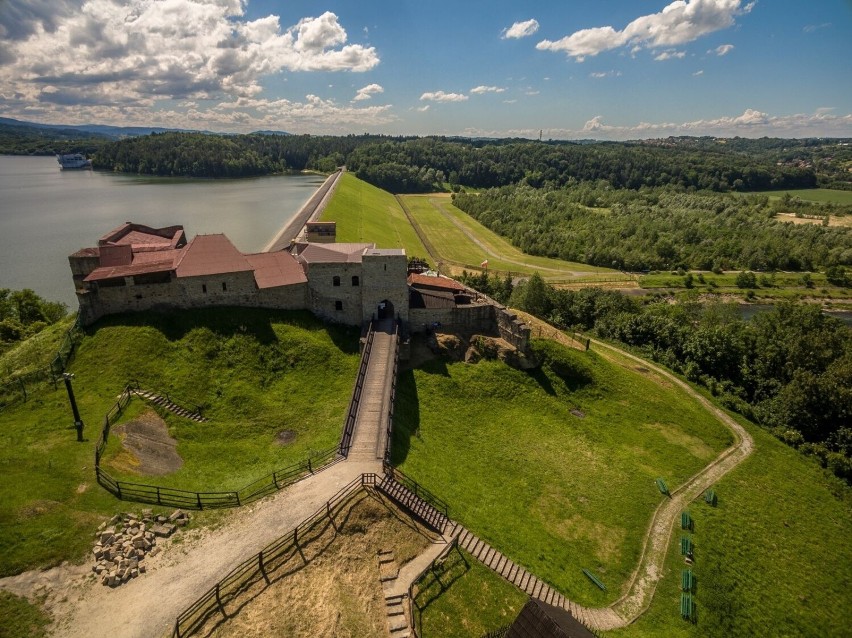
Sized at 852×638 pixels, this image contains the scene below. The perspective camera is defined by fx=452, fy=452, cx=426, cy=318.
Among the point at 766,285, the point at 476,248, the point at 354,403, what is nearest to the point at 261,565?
the point at 354,403

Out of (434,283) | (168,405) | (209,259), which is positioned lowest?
(168,405)

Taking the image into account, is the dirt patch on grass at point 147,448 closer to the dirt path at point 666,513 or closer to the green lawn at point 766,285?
the dirt path at point 666,513

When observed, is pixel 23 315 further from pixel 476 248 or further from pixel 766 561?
pixel 476 248

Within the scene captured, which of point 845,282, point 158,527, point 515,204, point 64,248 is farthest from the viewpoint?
point 515,204

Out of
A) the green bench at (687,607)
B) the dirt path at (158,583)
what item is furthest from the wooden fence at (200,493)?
the green bench at (687,607)

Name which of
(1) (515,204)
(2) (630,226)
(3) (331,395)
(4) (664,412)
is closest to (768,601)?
(4) (664,412)

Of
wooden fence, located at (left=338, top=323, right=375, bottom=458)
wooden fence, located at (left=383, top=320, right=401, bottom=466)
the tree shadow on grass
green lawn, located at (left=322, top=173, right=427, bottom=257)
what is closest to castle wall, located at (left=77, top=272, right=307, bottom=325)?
wooden fence, located at (left=338, top=323, right=375, bottom=458)

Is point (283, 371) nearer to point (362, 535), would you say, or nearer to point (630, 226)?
point (362, 535)
